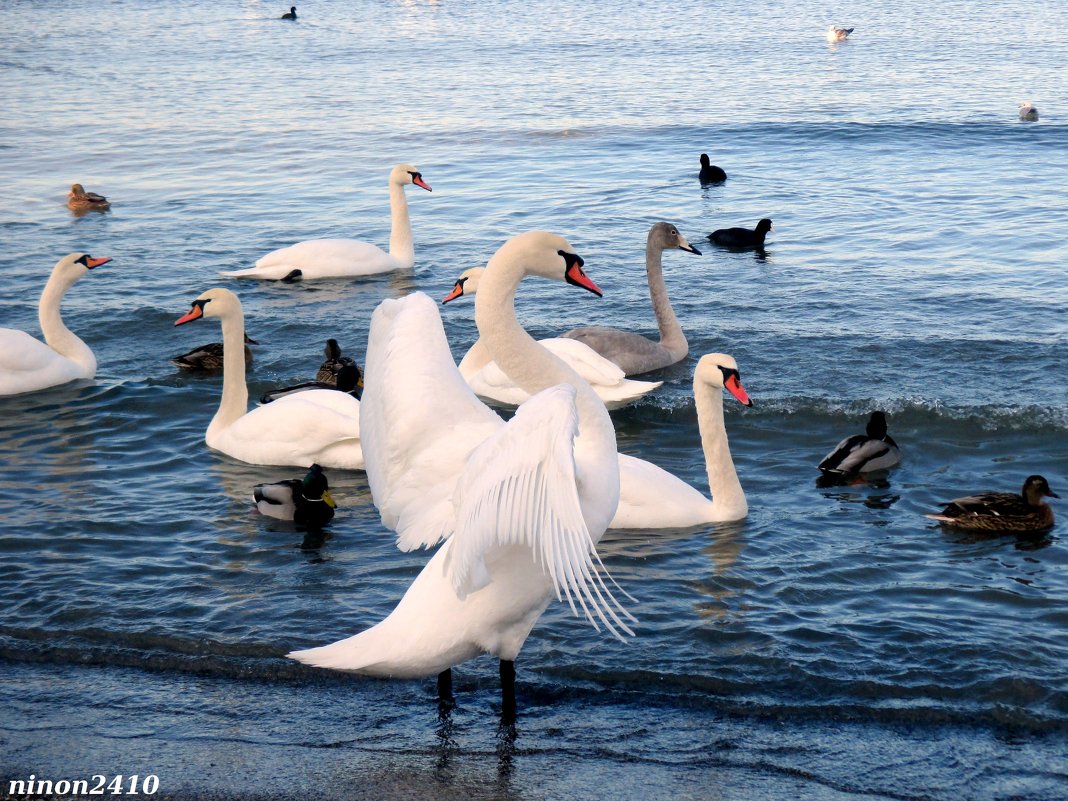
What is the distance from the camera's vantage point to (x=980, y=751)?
5422 millimetres

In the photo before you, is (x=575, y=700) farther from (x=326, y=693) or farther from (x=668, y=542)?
(x=668, y=542)

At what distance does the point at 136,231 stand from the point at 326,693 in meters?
12.2

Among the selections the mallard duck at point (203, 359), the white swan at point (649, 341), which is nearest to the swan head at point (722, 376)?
Answer: the white swan at point (649, 341)

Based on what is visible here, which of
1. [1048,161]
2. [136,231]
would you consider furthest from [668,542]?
[1048,161]

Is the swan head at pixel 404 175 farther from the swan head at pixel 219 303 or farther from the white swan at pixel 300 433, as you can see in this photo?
the white swan at pixel 300 433

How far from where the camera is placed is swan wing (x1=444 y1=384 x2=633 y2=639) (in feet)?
14.7

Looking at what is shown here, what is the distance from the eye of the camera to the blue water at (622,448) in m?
5.51

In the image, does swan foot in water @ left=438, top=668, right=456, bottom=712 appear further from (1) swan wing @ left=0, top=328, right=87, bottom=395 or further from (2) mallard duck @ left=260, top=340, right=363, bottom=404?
(1) swan wing @ left=0, top=328, right=87, bottom=395

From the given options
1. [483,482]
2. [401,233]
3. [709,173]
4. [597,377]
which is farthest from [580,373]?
[709,173]

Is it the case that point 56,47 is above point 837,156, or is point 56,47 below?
above

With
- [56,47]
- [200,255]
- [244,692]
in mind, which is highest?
[56,47]

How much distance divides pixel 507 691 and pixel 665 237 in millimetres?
7804

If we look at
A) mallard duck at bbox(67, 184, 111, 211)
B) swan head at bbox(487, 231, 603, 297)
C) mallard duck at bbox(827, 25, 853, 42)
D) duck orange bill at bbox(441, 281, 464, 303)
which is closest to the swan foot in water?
swan head at bbox(487, 231, 603, 297)

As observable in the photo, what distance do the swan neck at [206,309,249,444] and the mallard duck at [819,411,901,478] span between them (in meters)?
4.20
